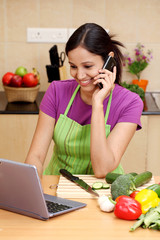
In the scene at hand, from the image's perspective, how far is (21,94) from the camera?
290 cm

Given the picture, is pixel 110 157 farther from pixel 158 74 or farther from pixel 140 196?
pixel 158 74

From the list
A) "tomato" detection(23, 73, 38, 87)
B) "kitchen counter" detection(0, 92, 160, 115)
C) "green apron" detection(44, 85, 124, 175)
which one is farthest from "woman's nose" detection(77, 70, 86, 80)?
"tomato" detection(23, 73, 38, 87)

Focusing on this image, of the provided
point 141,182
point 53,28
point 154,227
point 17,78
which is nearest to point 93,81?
point 141,182

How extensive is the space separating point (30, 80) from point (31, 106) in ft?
0.55

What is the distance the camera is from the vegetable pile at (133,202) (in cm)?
121

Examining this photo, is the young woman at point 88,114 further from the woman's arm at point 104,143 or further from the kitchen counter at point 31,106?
the kitchen counter at point 31,106

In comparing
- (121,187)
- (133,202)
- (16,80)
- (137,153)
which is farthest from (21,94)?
(133,202)

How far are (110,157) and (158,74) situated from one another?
1651 mm

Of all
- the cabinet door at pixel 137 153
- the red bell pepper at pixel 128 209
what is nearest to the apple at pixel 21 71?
the cabinet door at pixel 137 153

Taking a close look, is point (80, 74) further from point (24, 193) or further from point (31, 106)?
point (31, 106)

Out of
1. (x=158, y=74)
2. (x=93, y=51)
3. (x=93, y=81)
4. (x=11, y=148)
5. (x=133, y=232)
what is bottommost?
(x=11, y=148)

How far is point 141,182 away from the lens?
1507 millimetres

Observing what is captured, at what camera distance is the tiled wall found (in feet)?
10.1

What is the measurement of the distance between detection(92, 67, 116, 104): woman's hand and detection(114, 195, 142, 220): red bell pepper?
60 centimetres
